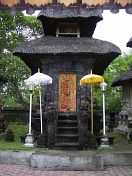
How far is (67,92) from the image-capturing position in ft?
63.7

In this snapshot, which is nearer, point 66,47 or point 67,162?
point 67,162

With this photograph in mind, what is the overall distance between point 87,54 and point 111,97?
18175 mm

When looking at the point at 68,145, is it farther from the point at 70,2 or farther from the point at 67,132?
the point at 70,2

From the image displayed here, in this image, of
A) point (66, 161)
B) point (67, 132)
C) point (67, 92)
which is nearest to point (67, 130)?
point (67, 132)

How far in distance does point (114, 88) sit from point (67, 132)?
2147cm

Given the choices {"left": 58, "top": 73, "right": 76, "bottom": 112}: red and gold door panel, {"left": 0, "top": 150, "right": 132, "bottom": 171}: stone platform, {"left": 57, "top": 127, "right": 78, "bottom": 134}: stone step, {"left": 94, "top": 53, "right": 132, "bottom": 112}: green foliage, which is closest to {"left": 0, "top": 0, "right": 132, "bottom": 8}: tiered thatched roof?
{"left": 0, "top": 150, "right": 132, "bottom": 171}: stone platform

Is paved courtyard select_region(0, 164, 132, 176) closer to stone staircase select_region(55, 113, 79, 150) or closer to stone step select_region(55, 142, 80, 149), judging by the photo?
stone step select_region(55, 142, 80, 149)

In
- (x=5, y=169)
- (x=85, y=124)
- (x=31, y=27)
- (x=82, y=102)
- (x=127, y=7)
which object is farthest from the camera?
(x=31, y=27)

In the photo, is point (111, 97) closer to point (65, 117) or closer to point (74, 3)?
point (65, 117)

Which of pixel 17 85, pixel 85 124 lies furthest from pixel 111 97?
pixel 85 124

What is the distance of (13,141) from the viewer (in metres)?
18.8

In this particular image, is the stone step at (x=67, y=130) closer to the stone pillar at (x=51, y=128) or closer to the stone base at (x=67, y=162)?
the stone pillar at (x=51, y=128)

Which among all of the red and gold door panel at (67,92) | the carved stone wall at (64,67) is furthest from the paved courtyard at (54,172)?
the carved stone wall at (64,67)

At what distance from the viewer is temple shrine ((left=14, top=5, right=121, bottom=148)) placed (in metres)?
18.1
